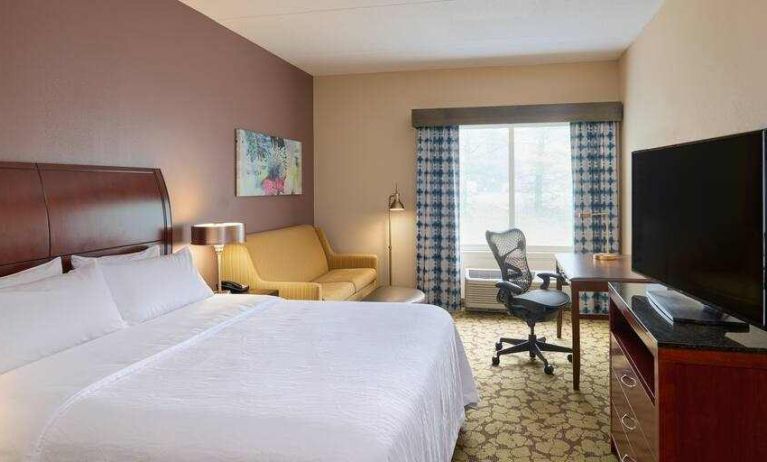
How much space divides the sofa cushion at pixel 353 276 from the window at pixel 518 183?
127cm

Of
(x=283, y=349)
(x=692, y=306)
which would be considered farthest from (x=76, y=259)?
(x=692, y=306)

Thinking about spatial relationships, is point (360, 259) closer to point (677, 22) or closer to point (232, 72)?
point (232, 72)

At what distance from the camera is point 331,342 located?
2.35 metres

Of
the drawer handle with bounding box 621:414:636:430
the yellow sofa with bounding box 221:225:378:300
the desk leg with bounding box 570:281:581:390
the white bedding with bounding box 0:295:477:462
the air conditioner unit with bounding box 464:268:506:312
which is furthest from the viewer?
the air conditioner unit with bounding box 464:268:506:312

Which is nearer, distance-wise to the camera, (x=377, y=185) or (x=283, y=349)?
(x=283, y=349)

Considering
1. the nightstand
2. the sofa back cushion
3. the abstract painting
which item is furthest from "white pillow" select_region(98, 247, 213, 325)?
the abstract painting

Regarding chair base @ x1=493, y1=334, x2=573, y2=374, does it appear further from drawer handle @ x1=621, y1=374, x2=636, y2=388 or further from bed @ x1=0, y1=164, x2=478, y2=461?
drawer handle @ x1=621, y1=374, x2=636, y2=388

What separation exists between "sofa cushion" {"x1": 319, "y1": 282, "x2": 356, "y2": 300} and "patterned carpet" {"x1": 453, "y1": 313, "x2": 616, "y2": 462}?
1.17 meters

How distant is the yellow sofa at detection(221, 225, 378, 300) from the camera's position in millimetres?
4223

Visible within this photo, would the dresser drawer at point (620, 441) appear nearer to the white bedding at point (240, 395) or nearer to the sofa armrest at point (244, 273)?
the white bedding at point (240, 395)

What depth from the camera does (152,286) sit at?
281 centimetres

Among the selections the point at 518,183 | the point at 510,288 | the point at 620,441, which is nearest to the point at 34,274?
the point at 620,441

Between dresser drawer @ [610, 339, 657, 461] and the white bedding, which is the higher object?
the white bedding

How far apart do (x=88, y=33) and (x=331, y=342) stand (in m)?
2.31
